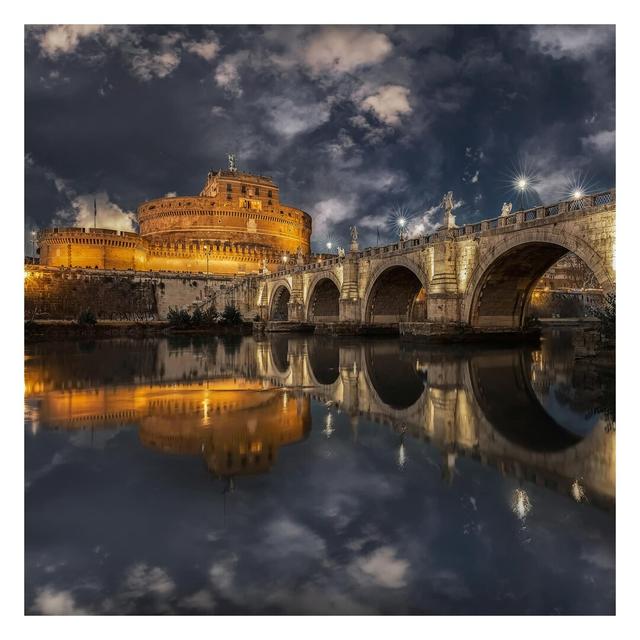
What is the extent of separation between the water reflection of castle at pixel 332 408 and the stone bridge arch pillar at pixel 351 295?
49.9 feet

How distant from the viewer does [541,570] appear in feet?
11.3

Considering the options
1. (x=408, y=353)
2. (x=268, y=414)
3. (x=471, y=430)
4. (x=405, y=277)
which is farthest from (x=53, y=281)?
(x=471, y=430)

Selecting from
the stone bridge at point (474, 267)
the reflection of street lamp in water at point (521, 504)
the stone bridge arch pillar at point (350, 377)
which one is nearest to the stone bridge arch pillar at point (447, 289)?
the stone bridge at point (474, 267)

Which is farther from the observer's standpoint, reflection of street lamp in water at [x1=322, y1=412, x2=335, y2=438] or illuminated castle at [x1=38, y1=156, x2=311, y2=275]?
illuminated castle at [x1=38, y1=156, x2=311, y2=275]

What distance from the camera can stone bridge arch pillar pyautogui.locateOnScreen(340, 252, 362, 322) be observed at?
104 feet

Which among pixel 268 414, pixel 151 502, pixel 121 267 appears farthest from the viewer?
pixel 121 267

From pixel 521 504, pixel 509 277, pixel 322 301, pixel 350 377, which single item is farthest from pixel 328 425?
pixel 322 301

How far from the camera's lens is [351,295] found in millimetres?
31859

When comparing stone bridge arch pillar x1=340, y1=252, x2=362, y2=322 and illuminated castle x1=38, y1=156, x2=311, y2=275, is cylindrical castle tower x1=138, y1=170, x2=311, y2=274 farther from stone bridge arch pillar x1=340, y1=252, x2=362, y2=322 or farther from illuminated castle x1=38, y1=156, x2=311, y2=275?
stone bridge arch pillar x1=340, y1=252, x2=362, y2=322

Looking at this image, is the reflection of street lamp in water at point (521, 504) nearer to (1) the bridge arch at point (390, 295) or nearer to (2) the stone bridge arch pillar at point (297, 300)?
(1) the bridge arch at point (390, 295)

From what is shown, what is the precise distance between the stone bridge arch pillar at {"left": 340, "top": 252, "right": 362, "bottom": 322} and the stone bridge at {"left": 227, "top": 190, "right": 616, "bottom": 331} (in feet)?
0.22

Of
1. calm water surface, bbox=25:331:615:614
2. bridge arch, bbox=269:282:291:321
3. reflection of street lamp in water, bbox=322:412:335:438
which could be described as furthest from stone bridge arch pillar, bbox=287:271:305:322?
reflection of street lamp in water, bbox=322:412:335:438

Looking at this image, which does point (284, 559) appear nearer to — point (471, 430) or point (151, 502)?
point (151, 502)

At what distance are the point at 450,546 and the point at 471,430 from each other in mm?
3612
